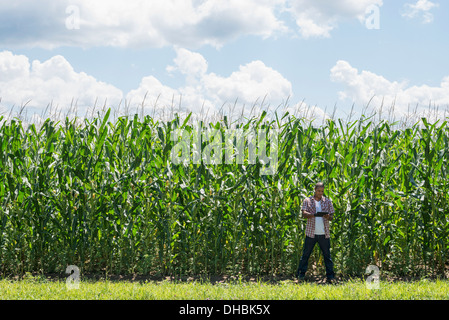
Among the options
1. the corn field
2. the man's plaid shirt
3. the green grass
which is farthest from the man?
the green grass

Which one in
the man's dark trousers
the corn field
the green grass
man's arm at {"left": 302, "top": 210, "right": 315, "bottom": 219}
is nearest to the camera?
the green grass

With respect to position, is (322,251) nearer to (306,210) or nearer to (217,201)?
(306,210)

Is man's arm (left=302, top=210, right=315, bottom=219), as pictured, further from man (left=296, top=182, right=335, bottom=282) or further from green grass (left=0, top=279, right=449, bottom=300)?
green grass (left=0, top=279, right=449, bottom=300)

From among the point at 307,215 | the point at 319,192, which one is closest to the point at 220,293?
the point at 307,215

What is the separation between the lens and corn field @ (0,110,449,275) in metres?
8.27

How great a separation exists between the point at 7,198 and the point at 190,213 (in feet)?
11.3

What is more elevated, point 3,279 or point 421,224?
point 421,224

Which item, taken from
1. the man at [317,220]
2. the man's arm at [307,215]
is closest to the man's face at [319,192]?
the man at [317,220]

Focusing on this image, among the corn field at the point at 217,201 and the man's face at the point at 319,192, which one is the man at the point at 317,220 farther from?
the corn field at the point at 217,201

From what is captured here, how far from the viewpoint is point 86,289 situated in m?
6.76

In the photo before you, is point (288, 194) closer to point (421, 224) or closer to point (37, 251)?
point (421, 224)

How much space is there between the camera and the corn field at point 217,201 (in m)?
8.27

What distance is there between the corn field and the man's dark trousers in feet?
1.39

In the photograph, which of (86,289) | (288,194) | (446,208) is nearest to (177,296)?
(86,289)
